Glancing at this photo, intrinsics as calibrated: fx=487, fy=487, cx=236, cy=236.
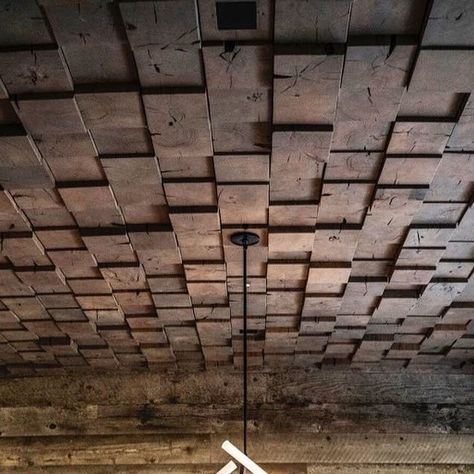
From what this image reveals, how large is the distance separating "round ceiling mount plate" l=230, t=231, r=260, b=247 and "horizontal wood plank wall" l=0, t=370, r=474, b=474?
7.30 ft

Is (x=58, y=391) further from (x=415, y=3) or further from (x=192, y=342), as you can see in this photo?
(x=415, y=3)

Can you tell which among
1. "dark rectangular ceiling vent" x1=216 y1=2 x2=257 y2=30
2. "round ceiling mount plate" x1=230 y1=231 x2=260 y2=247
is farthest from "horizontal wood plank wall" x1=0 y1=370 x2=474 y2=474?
"dark rectangular ceiling vent" x1=216 y1=2 x2=257 y2=30

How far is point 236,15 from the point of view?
116cm

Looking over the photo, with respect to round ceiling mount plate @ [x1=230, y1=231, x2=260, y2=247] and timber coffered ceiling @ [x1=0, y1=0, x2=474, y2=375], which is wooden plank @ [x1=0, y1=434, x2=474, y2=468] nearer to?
timber coffered ceiling @ [x1=0, y1=0, x2=474, y2=375]

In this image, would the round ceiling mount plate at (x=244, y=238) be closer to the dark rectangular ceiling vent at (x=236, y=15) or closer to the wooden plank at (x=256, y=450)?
the dark rectangular ceiling vent at (x=236, y=15)

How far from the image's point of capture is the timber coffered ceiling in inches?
47.7

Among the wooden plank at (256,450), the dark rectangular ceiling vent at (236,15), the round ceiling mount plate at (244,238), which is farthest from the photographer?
the wooden plank at (256,450)

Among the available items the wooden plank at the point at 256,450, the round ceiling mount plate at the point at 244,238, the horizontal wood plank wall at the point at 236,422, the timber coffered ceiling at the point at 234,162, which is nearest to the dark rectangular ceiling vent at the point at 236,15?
the timber coffered ceiling at the point at 234,162

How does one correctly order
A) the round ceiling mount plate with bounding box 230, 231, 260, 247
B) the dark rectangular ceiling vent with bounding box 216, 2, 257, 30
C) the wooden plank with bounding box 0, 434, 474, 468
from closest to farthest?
the dark rectangular ceiling vent with bounding box 216, 2, 257, 30 < the round ceiling mount plate with bounding box 230, 231, 260, 247 < the wooden plank with bounding box 0, 434, 474, 468

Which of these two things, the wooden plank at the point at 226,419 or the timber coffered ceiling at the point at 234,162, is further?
the wooden plank at the point at 226,419

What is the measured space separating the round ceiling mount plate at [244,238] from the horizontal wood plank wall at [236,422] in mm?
2225

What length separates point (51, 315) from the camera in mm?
3041

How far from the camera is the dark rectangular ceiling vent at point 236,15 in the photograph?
1.14m

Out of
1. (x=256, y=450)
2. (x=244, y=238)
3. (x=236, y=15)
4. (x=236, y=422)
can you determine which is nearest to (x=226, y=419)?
(x=236, y=422)
